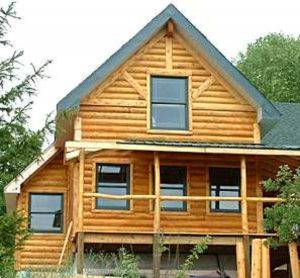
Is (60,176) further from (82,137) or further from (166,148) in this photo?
(166,148)

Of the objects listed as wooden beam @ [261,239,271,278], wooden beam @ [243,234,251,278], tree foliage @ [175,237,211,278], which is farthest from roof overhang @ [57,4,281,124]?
tree foliage @ [175,237,211,278]

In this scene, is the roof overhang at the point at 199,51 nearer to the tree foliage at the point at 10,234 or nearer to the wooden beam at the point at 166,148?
the wooden beam at the point at 166,148

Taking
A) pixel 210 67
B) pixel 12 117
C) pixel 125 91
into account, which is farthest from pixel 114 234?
pixel 12 117

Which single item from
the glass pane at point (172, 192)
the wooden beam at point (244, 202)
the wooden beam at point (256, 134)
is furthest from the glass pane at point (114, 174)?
the wooden beam at point (256, 134)

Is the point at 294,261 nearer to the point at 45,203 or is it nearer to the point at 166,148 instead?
the point at 166,148

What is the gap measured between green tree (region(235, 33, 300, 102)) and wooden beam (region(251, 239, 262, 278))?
1115 inches

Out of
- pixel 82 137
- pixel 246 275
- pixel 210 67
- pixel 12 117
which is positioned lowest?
pixel 246 275

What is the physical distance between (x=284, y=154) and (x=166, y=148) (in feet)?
9.35

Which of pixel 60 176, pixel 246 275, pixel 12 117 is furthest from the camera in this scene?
pixel 60 176

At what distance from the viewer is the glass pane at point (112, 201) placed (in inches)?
832

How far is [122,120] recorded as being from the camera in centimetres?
2184

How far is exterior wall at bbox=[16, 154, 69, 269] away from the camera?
2327 centimetres

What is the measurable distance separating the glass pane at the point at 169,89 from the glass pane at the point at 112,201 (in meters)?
2.57

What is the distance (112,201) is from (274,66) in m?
30.2
